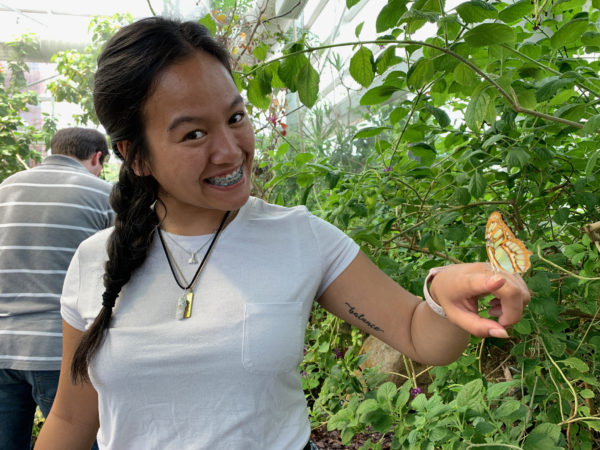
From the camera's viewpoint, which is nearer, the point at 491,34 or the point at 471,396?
the point at 491,34

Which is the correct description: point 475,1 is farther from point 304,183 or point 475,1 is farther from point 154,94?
point 304,183

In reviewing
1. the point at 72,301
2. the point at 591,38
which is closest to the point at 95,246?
the point at 72,301

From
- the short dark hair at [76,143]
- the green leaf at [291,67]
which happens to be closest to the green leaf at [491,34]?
the green leaf at [291,67]

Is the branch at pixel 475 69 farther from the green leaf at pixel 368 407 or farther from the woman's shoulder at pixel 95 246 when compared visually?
the green leaf at pixel 368 407

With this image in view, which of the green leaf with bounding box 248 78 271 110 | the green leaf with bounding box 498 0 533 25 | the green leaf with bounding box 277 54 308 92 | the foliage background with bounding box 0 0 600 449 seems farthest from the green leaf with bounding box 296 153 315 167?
the green leaf with bounding box 498 0 533 25

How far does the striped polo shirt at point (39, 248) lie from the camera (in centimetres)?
188

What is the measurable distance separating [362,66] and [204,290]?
1.67ft

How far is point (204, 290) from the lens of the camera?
0.99 metres

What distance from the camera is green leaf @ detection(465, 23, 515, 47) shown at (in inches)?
32.4

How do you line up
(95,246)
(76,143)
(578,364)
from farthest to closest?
1. (76,143)
2. (95,246)
3. (578,364)

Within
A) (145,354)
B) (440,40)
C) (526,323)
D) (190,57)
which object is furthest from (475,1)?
(145,354)

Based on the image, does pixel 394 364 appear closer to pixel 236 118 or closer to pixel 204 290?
pixel 204 290

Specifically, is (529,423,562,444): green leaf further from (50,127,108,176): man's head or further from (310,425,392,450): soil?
(50,127,108,176): man's head

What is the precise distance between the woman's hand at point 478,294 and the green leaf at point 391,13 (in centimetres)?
46
